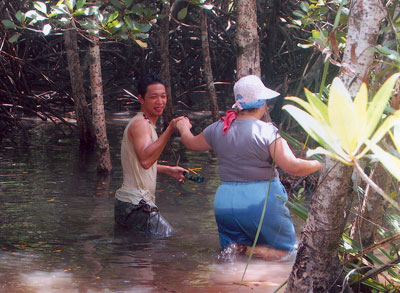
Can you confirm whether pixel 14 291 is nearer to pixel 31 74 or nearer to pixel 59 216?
pixel 59 216

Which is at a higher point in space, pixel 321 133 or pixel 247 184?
pixel 321 133

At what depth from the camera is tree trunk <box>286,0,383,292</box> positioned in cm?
233

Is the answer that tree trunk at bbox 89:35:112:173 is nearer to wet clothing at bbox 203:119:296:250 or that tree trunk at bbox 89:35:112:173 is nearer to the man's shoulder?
the man's shoulder

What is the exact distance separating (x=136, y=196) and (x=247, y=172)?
1.18 meters

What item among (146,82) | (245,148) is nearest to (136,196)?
(146,82)

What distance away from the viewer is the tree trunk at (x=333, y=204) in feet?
7.64

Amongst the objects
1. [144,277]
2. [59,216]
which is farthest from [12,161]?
[144,277]

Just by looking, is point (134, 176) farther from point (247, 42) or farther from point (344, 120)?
point (344, 120)

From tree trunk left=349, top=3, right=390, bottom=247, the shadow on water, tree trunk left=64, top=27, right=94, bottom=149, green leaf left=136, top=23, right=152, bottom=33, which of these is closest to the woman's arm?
tree trunk left=349, top=3, right=390, bottom=247

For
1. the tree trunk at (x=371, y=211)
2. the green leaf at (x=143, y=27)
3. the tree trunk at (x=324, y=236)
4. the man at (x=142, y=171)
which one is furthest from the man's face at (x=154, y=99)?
the tree trunk at (x=324, y=236)

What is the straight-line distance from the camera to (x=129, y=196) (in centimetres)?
487

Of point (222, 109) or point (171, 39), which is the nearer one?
point (171, 39)

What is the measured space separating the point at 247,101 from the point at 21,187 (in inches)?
134

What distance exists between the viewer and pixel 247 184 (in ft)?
13.2
